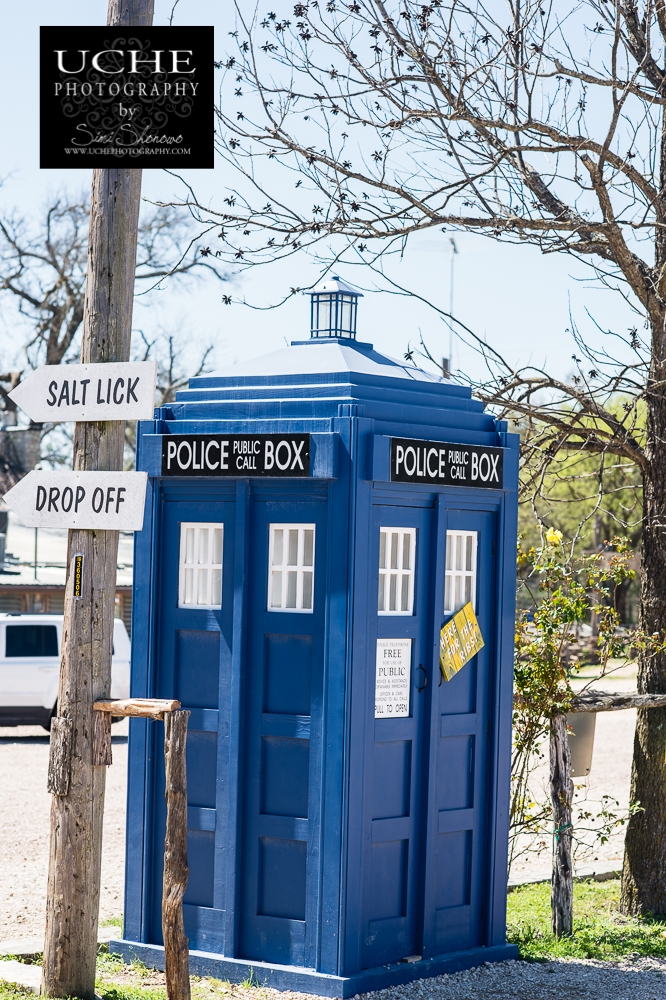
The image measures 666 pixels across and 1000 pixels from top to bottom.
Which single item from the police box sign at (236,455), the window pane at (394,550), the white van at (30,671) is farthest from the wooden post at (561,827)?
the white van at (30,671)

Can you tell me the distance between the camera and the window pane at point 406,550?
6160 millimetres

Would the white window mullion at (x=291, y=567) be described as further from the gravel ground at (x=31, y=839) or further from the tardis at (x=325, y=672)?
the gravel ground at (x=31, y=839)

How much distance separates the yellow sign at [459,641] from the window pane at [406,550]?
0.39 meters

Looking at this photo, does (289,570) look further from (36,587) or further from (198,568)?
(36,587)

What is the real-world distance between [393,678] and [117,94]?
3.08m

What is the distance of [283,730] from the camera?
19.6ft

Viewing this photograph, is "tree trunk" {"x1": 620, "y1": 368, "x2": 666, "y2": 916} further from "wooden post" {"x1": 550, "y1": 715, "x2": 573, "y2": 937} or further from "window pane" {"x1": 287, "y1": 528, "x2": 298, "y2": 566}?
"window pane" {"x1": 287, "y1": 528, "x2": 298, "y2": 566}

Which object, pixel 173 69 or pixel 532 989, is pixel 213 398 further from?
pixel 532 989

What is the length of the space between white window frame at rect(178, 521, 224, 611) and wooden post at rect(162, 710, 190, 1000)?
110cm

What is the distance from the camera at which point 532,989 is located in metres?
6.18

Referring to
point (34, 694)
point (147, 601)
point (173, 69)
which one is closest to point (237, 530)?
point (147, 601)

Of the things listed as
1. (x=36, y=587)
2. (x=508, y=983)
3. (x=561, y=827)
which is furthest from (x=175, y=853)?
(x=36, y=587)

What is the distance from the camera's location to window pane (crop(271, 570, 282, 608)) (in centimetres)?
610

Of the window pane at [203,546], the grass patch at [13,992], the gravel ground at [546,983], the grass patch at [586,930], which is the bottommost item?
the grass patch at [586,930]
